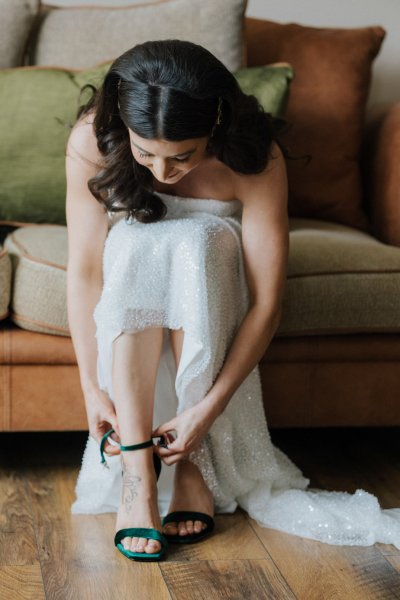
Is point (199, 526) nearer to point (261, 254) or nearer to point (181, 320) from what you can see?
point (181, 320)

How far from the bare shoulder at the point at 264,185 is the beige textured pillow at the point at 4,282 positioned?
1.50 feet

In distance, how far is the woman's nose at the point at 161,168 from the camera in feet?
4.39

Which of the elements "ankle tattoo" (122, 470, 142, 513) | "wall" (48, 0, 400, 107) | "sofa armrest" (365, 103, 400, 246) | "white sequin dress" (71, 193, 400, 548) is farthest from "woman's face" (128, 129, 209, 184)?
"wall" (48, 0, 400, 107)

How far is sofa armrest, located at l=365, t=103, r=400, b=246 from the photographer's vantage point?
6.72 feet

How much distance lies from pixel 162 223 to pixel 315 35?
3.34 ft

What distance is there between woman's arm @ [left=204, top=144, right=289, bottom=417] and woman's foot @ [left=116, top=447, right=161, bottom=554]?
8.4 inches

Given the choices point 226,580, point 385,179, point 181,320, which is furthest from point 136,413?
point 385,179

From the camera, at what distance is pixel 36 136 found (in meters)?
1.98

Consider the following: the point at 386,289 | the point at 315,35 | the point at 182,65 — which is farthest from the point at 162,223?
the point at 315,35

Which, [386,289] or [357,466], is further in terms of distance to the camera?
[357,466]

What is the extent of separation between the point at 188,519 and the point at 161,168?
0.61 meters

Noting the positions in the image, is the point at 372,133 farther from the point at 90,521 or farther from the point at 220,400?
the point at 90,521

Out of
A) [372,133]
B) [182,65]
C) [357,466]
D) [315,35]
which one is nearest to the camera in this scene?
[182,65]

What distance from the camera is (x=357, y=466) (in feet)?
6.22
